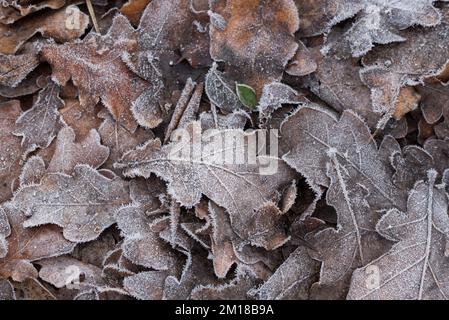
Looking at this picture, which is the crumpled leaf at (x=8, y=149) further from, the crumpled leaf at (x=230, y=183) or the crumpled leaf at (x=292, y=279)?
the crumpled leaf at (x=292, y=279)

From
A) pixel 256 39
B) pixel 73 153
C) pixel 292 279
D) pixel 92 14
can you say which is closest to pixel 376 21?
pixel 256 39

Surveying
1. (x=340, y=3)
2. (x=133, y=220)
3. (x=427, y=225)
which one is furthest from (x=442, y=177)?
(x=133, y=220)

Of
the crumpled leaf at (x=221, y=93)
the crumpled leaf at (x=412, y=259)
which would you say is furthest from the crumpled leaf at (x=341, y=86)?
the crumpled leaf at (x=412, y=259)

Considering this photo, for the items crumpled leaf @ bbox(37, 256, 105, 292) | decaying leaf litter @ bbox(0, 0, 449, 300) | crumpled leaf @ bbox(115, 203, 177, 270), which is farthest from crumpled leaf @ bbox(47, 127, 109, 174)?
crumpled leaf @ bbox(37, 256, 105, 292)

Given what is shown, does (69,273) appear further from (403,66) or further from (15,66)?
(403,66)

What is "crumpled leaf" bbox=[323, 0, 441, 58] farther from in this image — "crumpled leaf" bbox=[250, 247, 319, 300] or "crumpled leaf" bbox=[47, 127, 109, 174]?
"crumpled leaf" bbox=[47, 127, 109, 174]

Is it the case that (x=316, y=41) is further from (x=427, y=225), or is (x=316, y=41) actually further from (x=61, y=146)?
(x=61, y=146)
